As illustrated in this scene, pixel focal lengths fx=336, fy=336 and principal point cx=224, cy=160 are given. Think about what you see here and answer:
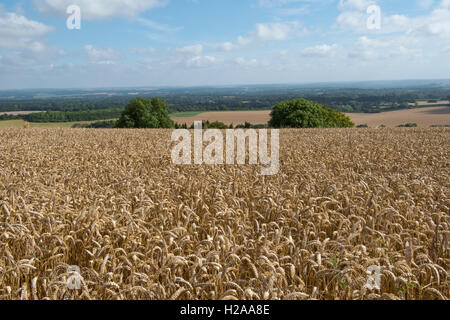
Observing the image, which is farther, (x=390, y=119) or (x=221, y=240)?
(x=390, y=119)

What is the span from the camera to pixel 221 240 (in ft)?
12.5

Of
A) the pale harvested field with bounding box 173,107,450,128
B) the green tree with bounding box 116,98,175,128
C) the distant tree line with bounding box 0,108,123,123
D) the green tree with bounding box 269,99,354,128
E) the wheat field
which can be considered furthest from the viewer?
the distant tree line with bounding box 0,108,123,123

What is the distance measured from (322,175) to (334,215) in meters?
3.07

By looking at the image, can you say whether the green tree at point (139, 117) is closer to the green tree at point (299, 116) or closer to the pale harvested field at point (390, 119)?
the pale harvested field at point (390, 119)

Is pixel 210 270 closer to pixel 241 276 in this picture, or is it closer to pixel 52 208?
pixel 241 276

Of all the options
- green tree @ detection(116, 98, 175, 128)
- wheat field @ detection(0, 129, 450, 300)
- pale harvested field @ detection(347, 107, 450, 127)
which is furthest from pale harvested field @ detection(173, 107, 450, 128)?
wheat field @ detection(0, 129, 450, 300)

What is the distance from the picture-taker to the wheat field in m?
3.04

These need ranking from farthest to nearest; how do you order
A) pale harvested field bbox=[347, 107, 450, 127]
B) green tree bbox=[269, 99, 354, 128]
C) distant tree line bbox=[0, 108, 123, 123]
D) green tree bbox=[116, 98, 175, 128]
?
distant tree line bbox=[0, 108, 123, 123] → pale harvested field bbox=[347, 107, 450, 127] → green tree bbox=[116, 98, 175, 128] → green tree bbox=[269, 99, 354, 128]

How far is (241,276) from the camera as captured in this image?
3.63m

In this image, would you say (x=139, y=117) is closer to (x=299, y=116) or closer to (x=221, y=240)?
(x=299, y=116)

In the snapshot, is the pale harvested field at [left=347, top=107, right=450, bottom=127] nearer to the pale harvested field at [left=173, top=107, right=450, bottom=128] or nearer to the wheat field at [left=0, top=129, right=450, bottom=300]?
the pale harvested field at [left=173, top=107, right=450, bottom=128]

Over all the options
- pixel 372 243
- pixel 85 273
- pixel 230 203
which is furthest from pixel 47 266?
pixel 372 243

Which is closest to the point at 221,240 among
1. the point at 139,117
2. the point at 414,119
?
the point at 139,117

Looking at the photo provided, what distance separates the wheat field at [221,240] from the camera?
120 inches
